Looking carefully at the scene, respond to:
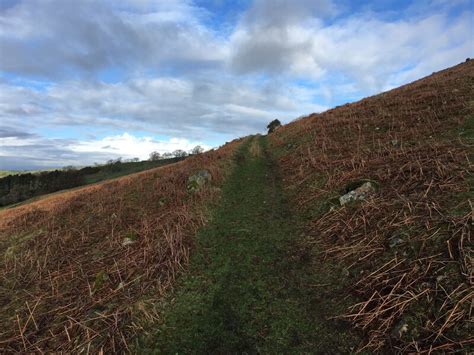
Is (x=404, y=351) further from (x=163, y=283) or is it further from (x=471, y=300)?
A: (x=163, y=283)

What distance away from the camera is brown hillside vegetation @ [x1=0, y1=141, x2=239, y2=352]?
7504 mm

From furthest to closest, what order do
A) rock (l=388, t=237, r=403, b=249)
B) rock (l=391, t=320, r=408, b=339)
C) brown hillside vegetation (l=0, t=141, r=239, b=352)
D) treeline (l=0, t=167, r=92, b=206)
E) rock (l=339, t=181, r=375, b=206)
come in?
1. treeline (l=0, t=167, r=92, b=206)
2. rock (l=339, t=181, r=375, b=206)
3. rock (l=388, t=237, r=403, b=249)
4. brown hillside vegetation (l=0, t=141, r=239, b=352)
5. rock (l=391, t=320, r=408, b=339)

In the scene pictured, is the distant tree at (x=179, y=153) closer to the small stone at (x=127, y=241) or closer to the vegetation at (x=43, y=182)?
the vegetation at (x=43, y=182)

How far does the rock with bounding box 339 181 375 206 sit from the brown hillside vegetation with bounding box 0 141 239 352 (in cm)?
630

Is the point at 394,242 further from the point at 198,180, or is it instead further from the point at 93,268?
the point at 198,180

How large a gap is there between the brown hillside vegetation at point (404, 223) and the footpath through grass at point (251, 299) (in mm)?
752

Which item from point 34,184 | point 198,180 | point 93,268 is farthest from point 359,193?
point 34,184

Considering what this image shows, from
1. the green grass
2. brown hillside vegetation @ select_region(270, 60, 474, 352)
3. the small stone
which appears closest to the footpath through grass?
brown hillside vegetation @ select_region(270, 60, 474, 352)

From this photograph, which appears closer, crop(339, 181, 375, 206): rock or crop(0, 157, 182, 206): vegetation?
crop(339, 181, 375, 206): rock

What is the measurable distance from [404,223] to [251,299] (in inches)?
196

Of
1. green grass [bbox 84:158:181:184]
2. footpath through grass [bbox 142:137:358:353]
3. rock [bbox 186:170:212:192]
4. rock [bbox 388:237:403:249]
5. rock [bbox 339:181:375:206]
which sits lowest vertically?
footpath through grass [bbox 142:137:358:353]

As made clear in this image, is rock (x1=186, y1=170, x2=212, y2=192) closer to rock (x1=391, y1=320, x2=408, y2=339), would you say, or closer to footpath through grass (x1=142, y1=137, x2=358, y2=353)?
footpath through grass (x1=142, y1=137, x2=358, y2=353)

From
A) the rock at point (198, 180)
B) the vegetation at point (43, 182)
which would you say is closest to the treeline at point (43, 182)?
the vegetation at point (43, 182)

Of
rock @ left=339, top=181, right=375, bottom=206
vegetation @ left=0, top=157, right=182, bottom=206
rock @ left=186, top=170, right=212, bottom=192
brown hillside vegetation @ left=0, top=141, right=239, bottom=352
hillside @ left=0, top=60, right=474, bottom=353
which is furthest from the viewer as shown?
vegetation @ left=0, top=157, right=182, bottom=206
